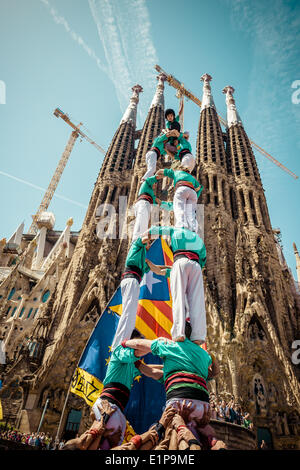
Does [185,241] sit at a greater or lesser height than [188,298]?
greater

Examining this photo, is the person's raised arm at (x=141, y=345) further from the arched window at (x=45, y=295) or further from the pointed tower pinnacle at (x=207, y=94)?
the pointed tower pinnacle at (x=207, y=94)

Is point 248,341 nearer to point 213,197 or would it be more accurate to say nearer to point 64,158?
point 213,197

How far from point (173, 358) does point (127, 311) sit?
156cm

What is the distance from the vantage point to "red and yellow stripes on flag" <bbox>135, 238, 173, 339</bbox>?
8.86m

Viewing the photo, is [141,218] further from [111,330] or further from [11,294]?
[11,294]

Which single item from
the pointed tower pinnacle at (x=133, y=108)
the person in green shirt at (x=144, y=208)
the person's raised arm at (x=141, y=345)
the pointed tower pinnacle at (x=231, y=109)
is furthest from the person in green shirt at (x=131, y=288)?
the pointed tower pinnacle at (x=133, y=108)

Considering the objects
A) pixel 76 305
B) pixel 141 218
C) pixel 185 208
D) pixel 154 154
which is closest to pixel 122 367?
pixel 141 218

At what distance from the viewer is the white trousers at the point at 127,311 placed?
538 cm

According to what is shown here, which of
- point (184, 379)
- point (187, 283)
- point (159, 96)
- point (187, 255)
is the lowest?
Answer: point (184, 379)

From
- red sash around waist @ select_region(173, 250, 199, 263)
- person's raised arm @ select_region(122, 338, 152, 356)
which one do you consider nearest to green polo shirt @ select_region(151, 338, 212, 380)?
person's raised arm @ select_region(122, 338, 152, 356)

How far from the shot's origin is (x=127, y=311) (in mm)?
5613

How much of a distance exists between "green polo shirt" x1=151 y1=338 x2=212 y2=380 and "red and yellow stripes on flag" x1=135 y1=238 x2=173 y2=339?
4.37 meters

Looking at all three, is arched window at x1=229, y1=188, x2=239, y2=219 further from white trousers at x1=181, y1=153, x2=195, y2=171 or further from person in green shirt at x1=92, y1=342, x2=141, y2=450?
person in green shirt at x1=92, y1=342, x2=141, y2=450
